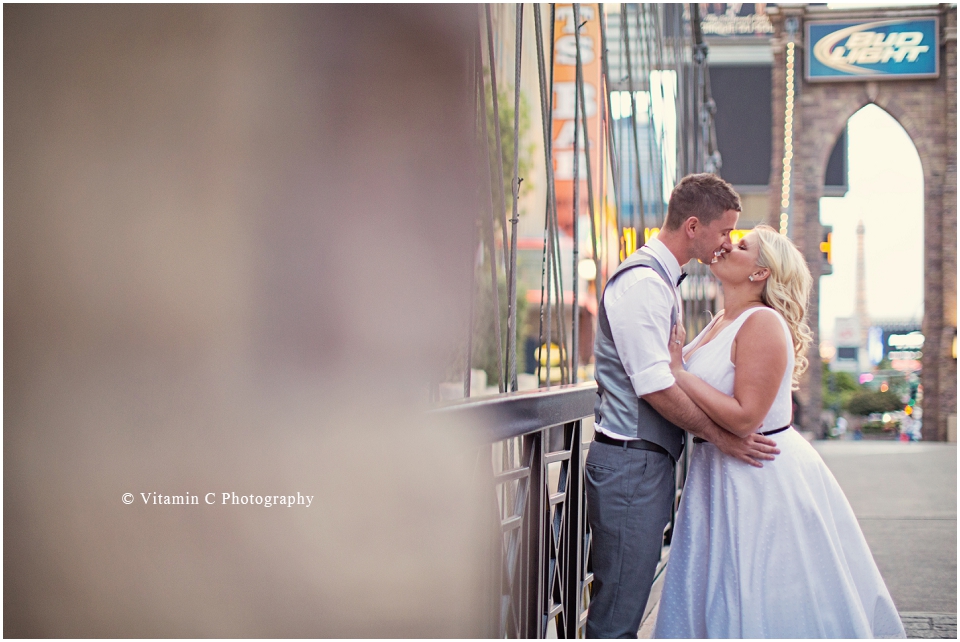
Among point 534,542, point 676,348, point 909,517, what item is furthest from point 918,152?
point 676,348

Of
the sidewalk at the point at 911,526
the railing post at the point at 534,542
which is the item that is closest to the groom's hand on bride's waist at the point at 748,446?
the railing post at the point at 534,542

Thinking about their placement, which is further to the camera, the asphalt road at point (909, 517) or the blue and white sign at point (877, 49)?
the blue and white sign at point (877, 49)

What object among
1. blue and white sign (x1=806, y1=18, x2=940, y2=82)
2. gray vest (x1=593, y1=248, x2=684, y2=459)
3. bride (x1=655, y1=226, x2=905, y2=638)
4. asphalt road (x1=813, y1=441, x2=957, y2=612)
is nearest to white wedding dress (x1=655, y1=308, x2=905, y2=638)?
bride (x1=655, y1=226, x2=905, y2=638)

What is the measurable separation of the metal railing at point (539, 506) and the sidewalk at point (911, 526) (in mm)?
785

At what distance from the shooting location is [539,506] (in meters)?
3.05

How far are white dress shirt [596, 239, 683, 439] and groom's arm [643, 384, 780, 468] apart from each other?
0.05m

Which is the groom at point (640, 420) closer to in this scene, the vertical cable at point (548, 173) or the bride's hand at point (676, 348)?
the bride's hand at point (676, 348)

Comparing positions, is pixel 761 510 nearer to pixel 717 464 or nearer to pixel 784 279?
pixel 717 464

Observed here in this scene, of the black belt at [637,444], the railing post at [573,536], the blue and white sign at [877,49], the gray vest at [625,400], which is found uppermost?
the blue and white sign at [877,49]

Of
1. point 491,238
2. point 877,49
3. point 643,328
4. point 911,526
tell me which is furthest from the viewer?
point 877,49

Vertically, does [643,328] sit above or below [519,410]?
above

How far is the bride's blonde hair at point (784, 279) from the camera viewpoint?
8.73 ft

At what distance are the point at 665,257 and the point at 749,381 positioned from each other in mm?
427

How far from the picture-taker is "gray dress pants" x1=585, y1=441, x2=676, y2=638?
2.42 meters
